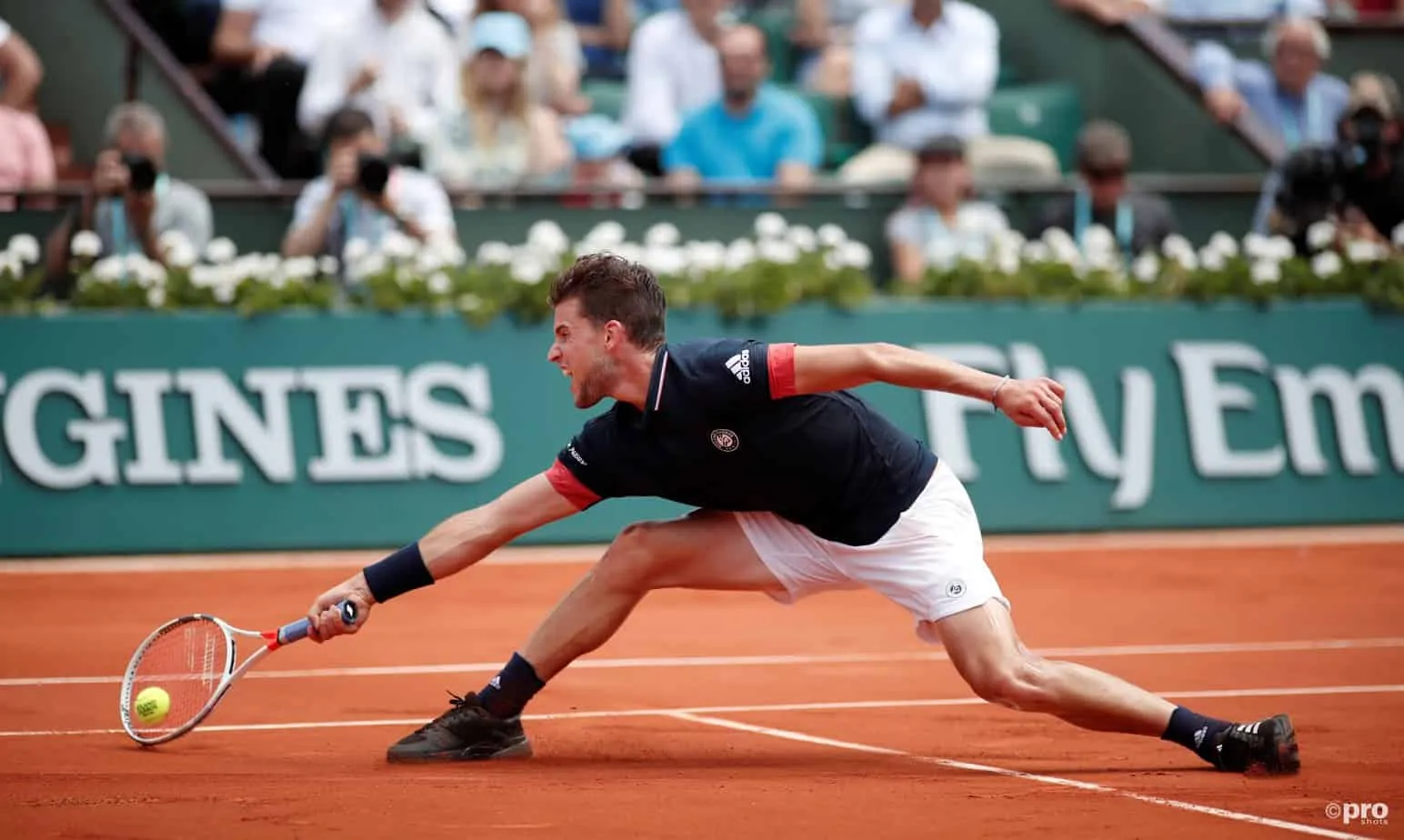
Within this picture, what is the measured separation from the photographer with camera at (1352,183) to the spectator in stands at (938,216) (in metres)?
2.07

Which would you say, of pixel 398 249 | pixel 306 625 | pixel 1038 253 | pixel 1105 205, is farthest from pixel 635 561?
pixel 1105 205

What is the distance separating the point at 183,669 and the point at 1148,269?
7644 mm

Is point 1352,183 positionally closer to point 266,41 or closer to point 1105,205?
point 1105,205

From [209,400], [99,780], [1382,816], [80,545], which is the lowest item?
[1382,816]

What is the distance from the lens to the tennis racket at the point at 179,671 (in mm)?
6680

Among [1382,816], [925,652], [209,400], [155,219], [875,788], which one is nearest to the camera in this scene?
[1382,816]

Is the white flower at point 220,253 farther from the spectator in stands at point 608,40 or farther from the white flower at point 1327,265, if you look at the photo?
the white flower at point 1327,265

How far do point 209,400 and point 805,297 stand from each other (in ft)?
11.7

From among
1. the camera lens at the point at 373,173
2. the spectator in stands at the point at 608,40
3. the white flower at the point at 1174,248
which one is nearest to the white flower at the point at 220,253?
the camera lens at the point at 373,173

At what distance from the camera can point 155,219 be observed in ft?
40.2

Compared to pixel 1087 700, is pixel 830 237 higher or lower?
higher

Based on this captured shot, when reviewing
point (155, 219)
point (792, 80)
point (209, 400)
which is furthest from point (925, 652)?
point (792, 80)

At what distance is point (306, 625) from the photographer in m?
6.42

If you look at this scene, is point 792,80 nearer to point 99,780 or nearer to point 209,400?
point 209,400
